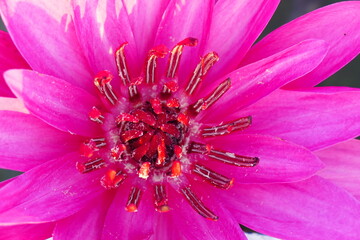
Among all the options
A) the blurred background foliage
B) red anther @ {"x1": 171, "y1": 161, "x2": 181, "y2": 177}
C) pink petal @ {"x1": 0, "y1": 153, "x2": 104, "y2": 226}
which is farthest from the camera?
the blurred background foliage

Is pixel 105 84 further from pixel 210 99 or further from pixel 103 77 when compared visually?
pixel 210 99

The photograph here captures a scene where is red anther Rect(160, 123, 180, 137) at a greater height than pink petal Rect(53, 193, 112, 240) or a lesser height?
greater

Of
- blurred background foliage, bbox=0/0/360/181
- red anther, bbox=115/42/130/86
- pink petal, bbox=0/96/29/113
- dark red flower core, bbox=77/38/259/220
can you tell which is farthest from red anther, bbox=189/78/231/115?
blurred background foliage, bbox=0/0/360/181

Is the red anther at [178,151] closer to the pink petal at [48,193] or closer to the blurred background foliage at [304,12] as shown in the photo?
the pink petal at [48,193]

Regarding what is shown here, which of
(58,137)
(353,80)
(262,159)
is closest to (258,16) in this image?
(262,159)

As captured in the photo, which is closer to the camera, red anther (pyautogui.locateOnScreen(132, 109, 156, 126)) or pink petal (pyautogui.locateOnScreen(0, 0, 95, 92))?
Answer: pink petal (pyautogui.locateOnScreen(0, 0, 95, 92))

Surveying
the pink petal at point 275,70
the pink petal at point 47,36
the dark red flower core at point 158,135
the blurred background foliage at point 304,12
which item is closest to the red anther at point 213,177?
the dark red flower core at point 158,135

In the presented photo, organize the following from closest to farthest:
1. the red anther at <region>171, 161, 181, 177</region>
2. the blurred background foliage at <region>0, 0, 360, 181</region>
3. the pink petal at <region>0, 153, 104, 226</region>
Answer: the pink petal at <region>0, 153, 104, 226</region>, the red anther at <region>171, 161, 181, 177</region>, the blurred background foliage at <region>0, 0, 360, 181</region>

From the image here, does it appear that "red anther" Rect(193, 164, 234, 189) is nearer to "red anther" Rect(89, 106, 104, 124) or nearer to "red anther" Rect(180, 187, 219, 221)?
"red anther" Rect(180, 187, 219, 221)

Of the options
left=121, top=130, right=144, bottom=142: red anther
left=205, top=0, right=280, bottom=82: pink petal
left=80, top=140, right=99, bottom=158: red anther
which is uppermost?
left=205, top=0, right=280, bottom=82: pink petal

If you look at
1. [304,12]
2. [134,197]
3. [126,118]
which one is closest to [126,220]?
[134,197]
